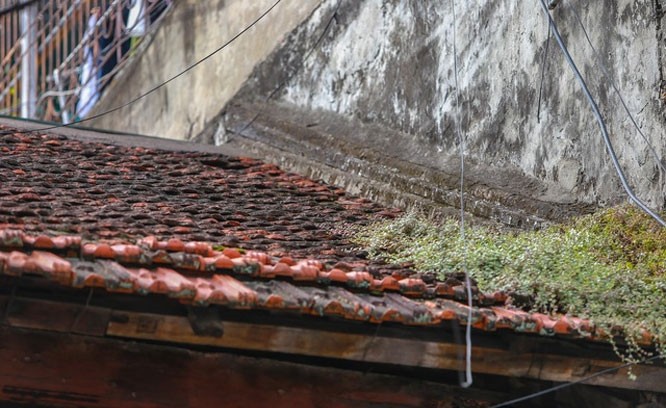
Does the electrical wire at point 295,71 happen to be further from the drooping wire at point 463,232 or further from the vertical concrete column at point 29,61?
the vertical concrete column at point 29,61

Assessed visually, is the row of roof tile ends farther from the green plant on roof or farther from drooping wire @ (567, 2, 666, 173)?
drooping wire @ (567, 2, 666, 173)

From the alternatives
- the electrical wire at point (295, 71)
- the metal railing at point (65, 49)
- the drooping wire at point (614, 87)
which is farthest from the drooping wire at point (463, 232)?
the metal railing at point (65, 49)

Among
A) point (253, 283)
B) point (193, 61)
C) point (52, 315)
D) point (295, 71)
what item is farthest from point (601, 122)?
point (193, 61)

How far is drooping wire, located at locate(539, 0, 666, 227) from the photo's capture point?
6.19 metres

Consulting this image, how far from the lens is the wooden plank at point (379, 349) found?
499 cm

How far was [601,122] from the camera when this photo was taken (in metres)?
6.60

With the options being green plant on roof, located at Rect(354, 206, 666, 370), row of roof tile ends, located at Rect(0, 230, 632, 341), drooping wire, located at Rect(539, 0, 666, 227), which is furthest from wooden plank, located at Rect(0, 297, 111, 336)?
drooping wire, located at Rect(539, 0, 666, 227)

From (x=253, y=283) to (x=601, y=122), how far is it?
7.91 ft

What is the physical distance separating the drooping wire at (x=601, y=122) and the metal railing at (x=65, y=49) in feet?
17.9

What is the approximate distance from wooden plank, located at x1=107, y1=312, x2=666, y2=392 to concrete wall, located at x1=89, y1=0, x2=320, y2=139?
16.5ft

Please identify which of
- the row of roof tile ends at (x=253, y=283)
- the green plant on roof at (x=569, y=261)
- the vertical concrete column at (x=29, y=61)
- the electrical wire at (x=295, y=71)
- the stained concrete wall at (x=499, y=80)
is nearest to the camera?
the row of roof tile ends at (x=253, y=283)

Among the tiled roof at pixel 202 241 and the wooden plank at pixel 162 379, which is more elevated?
the tiled roof at pixel 202 241

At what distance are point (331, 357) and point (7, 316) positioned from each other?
133cm

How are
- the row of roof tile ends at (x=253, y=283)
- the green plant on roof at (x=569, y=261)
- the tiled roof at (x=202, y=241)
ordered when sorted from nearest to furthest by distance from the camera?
the row of roof tile ends at (x=253, y=283) → the tiled roof at (x=202, y=241) → the green plant on roof at (x=569, y=261)
